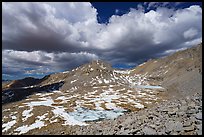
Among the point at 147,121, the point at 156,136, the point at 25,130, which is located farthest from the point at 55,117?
the point at 156,136

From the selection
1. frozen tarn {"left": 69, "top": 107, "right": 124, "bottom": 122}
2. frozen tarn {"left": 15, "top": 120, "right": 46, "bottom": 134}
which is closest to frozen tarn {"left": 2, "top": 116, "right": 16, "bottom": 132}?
frozen tarn {"left": 15, "top": 120, "right": 46, "bottom": 134}

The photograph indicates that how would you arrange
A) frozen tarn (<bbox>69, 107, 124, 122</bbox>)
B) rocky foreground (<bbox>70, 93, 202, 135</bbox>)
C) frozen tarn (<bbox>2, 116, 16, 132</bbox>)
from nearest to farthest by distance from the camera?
rocky foreground (<bbox>70, 93, 202, 135</bbox>) < frozen tarn (<bbox>2, 116, 16, 132</bbox>) < frozen tarn (<bbox>69, 107, 124, 122</bbox>)

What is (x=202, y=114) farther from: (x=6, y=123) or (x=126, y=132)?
(x=6, y=123)

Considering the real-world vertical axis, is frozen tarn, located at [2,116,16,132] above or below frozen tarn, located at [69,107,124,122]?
below

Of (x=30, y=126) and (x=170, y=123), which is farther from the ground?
(x=170, y=123)

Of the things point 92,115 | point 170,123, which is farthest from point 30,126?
point 170,123

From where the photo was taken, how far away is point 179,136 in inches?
891

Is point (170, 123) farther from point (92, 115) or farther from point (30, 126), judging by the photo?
point (92, 115)

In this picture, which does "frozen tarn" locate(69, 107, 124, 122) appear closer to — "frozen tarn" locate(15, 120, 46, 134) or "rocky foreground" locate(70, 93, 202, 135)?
"frozen tarn" locate(15, 120, 46, 134)

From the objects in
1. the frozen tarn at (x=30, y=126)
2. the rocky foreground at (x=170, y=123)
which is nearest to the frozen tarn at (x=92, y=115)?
the frozen tarn at (x=30, y=126)

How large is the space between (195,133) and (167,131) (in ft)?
10.0

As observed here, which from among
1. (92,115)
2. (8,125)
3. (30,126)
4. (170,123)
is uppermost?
(170,123)

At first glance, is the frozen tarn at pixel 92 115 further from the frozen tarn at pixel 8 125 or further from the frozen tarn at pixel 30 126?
the frozen tarn at pixel 8 125

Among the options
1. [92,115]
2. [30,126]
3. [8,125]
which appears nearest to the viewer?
[30,126]
